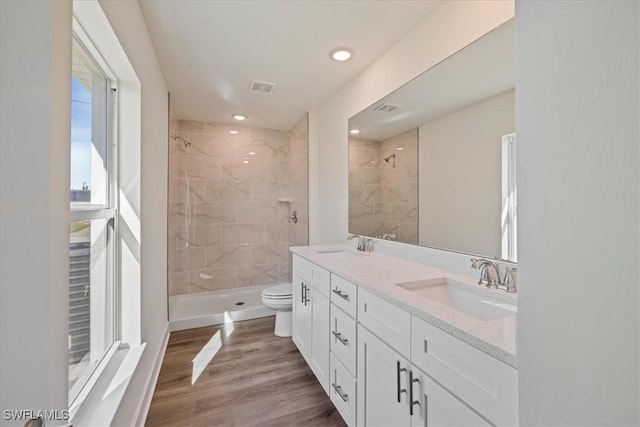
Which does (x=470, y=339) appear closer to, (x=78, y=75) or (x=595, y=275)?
(x=595, y=275)

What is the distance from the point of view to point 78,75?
1.16 metres

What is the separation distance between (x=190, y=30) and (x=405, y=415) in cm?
236

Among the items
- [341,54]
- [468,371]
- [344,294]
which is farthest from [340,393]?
[341,54]

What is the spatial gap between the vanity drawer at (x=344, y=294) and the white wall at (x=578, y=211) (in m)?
0.89

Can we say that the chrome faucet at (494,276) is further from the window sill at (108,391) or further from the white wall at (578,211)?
the window sill at (108,391)

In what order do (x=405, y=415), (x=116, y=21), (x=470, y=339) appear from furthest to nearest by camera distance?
(x=116, y=21), (x=405, y=415), (x=470, y=339)

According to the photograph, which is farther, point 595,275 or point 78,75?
point 78,75

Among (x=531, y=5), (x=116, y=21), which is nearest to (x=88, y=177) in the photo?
(x=116, y=21)

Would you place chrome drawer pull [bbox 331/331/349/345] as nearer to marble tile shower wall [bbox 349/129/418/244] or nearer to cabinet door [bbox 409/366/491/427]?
cabinet door [bbox 409/366/491/427]

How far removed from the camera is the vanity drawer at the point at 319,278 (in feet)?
5.56

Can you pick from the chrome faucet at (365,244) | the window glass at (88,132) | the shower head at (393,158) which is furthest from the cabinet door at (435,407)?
the window glass at (88,132)

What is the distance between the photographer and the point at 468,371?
784 mm

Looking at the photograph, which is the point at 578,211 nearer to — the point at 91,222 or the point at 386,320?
the point at 386,320

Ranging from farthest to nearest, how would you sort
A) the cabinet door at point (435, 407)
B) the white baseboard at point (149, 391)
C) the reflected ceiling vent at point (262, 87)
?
the reflected ceiling vent at point (262, 87)
the white baseboard at point (149, 391)
the cabinet door at point (435, 407)
